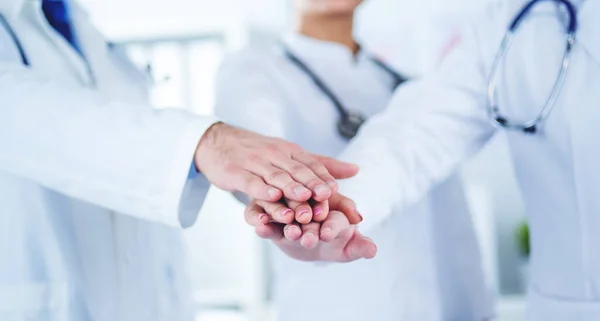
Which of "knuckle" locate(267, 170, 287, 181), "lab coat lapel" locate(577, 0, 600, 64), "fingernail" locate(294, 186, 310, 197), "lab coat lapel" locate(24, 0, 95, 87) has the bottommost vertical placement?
"lab coat lapel" locate(24, 0, 95, 87)

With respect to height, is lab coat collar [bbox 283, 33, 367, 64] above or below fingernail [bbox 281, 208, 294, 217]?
below

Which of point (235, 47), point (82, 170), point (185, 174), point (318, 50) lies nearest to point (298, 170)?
point (185, 174)

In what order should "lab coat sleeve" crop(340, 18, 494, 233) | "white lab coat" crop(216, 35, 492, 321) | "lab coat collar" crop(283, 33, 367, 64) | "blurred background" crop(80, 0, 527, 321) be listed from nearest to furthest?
"lab coat sleeve" crop(340, 18, 494, 233) → "white lab coat" crop(216, 35, 492, 321) → "lab coat collar" crop(283, 33, 367, 64) → "blurred background" crop(80, 0, 527, 321)

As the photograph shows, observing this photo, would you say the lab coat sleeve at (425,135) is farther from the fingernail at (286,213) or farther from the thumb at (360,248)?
the fingernail at (286,213)

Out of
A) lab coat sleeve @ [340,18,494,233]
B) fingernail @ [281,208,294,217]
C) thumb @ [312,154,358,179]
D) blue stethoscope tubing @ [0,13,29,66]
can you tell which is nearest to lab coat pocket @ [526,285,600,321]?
lab coat sleeve @ [340,18,494,233]

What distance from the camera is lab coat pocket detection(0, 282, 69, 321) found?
65 centimetres

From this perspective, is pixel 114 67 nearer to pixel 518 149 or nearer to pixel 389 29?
pixel 518 149

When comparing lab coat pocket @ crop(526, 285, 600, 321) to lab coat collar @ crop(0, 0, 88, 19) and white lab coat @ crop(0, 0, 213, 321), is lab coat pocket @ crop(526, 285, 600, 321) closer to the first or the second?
white lab coat @ crop(0, 0, 213, 321)

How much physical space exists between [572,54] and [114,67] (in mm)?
669

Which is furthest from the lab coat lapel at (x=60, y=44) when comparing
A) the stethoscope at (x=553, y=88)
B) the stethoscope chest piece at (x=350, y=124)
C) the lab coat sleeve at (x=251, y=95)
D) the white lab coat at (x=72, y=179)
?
the stethoscope at (x=553, y=88)

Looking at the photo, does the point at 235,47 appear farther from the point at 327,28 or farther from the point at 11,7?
the point at 11,7

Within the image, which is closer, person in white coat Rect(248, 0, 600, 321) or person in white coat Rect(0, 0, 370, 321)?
person in white coat Rect(0, 0, 370, 321)

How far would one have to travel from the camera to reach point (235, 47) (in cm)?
240

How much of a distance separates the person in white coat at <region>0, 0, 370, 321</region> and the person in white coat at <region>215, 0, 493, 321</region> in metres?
0.26
